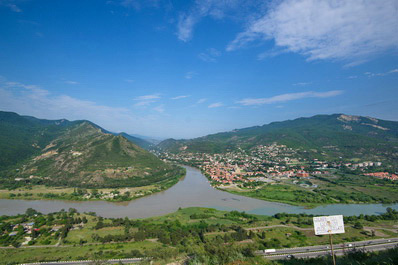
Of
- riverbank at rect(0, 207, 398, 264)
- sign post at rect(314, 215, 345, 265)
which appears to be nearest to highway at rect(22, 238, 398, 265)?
riverbank at rect(0, 207, 398, 264)

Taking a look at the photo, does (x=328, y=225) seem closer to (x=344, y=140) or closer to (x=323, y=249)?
(x=323, y=249)

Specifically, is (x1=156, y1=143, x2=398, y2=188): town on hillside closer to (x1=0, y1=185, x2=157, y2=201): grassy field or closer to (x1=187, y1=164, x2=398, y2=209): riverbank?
(x1=187, y1=164, x2=398, y2=209): riverbank

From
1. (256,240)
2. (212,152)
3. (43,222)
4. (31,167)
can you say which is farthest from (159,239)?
(212,152)

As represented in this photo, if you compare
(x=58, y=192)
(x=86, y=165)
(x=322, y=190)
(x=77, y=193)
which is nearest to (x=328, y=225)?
(x=322, y=190)

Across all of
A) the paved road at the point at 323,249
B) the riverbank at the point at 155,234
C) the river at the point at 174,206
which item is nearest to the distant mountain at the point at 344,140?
the river at the point at 174,206

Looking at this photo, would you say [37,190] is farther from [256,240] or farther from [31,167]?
[256,240]

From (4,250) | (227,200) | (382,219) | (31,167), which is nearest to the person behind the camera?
(4,250)

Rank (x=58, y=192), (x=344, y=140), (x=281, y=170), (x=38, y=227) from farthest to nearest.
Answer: (x=344, y=140) < (x=281, y=170) < (x=58, y=192) < (x=38, y=227)

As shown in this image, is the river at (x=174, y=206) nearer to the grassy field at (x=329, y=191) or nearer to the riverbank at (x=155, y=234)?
the grassy field at (x=329, y=191)
